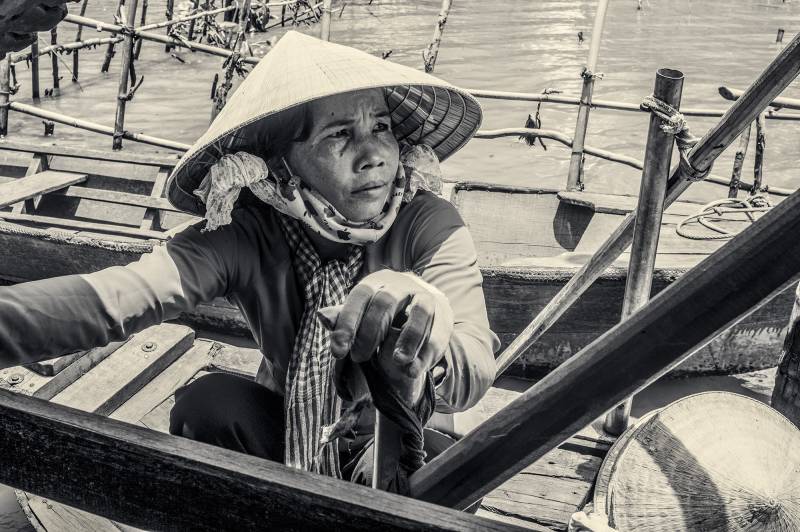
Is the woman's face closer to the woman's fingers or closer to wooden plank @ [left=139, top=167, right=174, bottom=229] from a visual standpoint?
the woman's fingers

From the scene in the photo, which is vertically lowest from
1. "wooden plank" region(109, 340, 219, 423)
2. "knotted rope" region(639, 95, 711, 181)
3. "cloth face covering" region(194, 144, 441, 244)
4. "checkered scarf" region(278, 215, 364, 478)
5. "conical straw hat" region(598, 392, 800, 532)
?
"wooden plank" region(109, 340, 219, 423)

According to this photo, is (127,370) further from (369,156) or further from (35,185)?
(35,185)

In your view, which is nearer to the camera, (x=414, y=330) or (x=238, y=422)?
(x=414, y=330)

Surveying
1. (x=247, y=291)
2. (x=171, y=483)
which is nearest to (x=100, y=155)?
(x=247, y=291)

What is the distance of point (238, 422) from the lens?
155 centimetres

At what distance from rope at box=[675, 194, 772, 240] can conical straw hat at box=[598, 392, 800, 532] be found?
6.20ft

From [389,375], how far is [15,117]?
976 centimetres

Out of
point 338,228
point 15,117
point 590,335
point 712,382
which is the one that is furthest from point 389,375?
point 15,117

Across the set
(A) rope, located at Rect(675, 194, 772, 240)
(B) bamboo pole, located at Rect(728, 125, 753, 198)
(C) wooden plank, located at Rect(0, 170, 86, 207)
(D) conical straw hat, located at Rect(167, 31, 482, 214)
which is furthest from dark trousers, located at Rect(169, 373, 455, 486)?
(B) bamboo pole, located at Rect(728, 125, 753, 198)

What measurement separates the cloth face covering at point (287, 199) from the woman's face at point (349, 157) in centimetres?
2

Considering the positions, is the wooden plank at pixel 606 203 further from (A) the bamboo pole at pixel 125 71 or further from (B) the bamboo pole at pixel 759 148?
(A) the bamboo pole at pixel 125 71

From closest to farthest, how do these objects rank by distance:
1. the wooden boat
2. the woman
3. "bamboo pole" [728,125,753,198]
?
the woman < the wooden boat < "bamboo pole" [728,125,753,198]

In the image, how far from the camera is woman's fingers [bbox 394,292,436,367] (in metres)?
0.77

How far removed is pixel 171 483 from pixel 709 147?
57.5 inches
